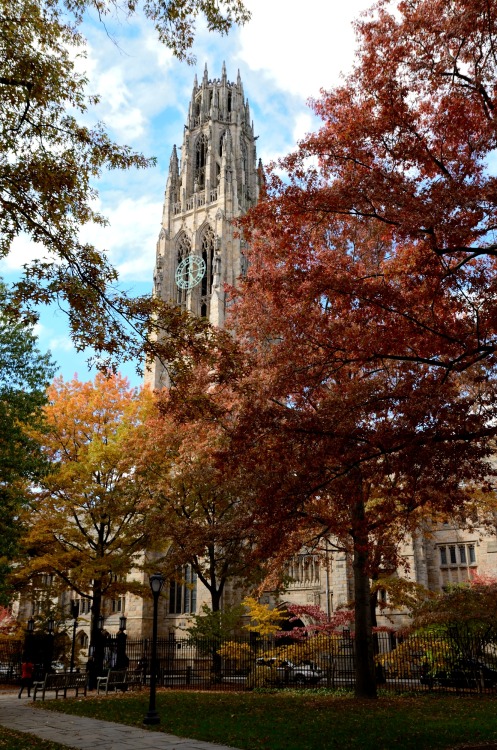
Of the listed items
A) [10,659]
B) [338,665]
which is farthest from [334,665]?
[10,659]

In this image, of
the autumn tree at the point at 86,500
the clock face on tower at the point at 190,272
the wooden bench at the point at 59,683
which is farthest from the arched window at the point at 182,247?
the wooden bench at the point at 59,683

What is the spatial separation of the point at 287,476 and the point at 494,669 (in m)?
16.1

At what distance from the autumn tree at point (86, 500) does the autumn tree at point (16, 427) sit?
972mm

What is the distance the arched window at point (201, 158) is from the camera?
231ft

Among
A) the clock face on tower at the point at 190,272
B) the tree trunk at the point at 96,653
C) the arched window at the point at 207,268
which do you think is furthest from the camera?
the clock face on tower at the point at 190,272

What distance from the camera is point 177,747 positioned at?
946 cm

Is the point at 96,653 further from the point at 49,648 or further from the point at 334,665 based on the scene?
the point at 334,665

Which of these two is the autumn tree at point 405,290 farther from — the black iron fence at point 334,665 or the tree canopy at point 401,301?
the black iron fence at point 334,665

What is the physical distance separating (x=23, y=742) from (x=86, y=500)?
15.0m

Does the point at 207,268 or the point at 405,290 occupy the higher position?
the point at 207,268

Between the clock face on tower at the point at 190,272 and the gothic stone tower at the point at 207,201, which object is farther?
the clock face on tower at the point at 190,272

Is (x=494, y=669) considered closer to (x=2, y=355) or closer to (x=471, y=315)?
(x=471, y=315)

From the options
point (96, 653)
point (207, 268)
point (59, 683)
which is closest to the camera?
point (59, 683)

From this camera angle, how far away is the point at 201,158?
72.0 m
